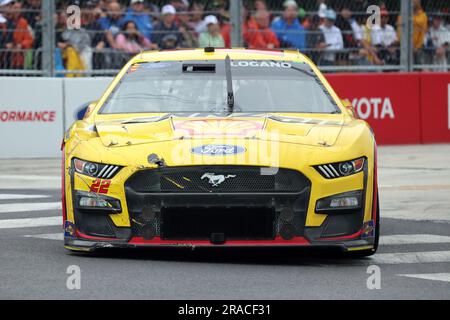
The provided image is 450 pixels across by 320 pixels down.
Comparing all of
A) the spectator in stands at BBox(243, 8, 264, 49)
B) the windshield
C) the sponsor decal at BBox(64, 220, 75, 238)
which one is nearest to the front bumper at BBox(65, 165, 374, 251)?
the sponsor decal at BBox(64, 220, 75, 238)

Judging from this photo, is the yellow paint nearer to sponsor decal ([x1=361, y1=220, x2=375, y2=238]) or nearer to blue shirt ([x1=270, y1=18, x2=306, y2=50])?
sponsor decal ([x1=361, y1=220, x2=375, y2=238])

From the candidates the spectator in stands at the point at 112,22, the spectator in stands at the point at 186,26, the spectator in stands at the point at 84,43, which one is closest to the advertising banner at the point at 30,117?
the spectator in stands at the point at 84,43

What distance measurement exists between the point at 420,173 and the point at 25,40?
5586 millimetres

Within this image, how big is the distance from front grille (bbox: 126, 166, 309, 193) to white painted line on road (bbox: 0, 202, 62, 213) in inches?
159

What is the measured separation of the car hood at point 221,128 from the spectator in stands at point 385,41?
10311mm

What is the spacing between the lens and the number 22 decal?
8086 mm

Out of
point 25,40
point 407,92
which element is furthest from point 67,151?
point 407,92

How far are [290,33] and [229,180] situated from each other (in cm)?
1048

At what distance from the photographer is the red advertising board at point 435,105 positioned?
19797mm

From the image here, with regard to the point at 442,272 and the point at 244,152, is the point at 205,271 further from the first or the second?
the point at 442,272

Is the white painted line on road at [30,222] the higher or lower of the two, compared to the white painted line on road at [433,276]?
lower

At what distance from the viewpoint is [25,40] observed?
17.2 m

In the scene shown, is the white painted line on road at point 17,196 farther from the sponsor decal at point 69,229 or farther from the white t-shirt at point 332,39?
the white t-shirt at point 332,39

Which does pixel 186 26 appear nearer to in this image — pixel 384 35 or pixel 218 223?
pixel 384 35
